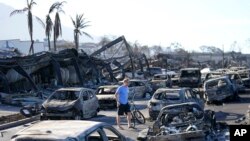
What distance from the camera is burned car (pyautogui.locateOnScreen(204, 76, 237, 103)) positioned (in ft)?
89.6

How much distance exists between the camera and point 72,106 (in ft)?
64.8

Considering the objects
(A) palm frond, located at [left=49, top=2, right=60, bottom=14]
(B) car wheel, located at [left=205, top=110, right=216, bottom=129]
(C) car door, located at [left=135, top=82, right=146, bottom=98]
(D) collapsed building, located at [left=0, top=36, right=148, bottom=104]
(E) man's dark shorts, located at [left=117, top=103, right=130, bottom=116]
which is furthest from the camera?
(A) palm frond, located at [left=49, top=2, right=60, bottom=14]

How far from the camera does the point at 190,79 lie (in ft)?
131

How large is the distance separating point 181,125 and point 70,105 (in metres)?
7.65

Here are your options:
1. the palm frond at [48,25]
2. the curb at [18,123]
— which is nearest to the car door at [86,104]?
the curb at [18,123]

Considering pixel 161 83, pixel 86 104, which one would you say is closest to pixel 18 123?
pixel 86 104

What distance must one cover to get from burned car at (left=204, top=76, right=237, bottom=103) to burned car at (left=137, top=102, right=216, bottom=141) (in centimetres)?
1354

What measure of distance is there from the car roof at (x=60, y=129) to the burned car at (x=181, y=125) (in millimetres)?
4048

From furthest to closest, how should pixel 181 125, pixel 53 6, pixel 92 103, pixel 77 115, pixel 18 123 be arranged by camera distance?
1. pixel 53 6
2. pixel 92 103
3. pixel 77 115
4. pixel 18 123
5. pixel 181 125

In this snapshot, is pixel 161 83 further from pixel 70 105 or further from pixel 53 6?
pixel 70 105

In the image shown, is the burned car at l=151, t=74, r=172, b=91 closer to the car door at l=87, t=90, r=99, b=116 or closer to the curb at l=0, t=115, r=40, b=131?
the car door at l=87, t=90, r=99, b=116

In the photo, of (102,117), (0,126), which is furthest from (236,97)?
(0,126)

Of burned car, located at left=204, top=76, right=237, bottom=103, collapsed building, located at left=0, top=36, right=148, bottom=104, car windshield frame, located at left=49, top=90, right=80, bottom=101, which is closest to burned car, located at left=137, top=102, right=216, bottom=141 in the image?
car windshield frame, located at left=49, top=90, right=80, bottom=101

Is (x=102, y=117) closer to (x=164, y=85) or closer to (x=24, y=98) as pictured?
(x=24, y=98)
